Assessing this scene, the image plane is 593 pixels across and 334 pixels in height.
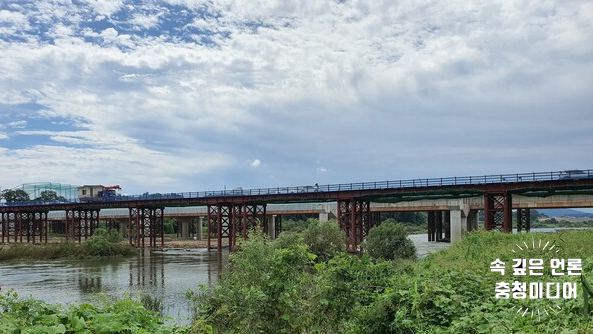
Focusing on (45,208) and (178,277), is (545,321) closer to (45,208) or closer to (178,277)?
(178,277)

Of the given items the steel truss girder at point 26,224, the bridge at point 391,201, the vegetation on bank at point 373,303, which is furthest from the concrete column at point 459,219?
the steel truss girder at point 26,224

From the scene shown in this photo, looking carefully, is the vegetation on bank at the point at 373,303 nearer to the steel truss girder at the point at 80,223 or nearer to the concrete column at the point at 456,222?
the concrete column at the point at 456,222

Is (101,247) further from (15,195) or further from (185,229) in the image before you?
(15,195)

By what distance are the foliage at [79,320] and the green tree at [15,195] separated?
172 metres

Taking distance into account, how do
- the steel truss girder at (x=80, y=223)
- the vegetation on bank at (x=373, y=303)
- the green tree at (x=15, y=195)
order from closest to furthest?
1. the vegetation on bank at (x=373, y=303)
2. the steel truss girder at (x=80, y=223)
3. the green tree at (x=15, y=195)

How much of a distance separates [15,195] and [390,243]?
153117mm

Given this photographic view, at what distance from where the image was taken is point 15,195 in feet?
520

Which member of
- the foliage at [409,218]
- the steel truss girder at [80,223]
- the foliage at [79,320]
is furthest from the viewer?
the foliage at [409,218]

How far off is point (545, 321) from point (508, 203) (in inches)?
1687

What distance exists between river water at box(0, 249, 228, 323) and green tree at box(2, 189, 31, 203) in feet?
370

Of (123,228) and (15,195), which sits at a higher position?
(15,195)

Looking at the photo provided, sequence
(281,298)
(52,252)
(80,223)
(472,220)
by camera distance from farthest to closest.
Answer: (80,223) → (472,220) → (52,252) → (281,298)

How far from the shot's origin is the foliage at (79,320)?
6.90 metres

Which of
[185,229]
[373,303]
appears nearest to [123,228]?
[185,229]
